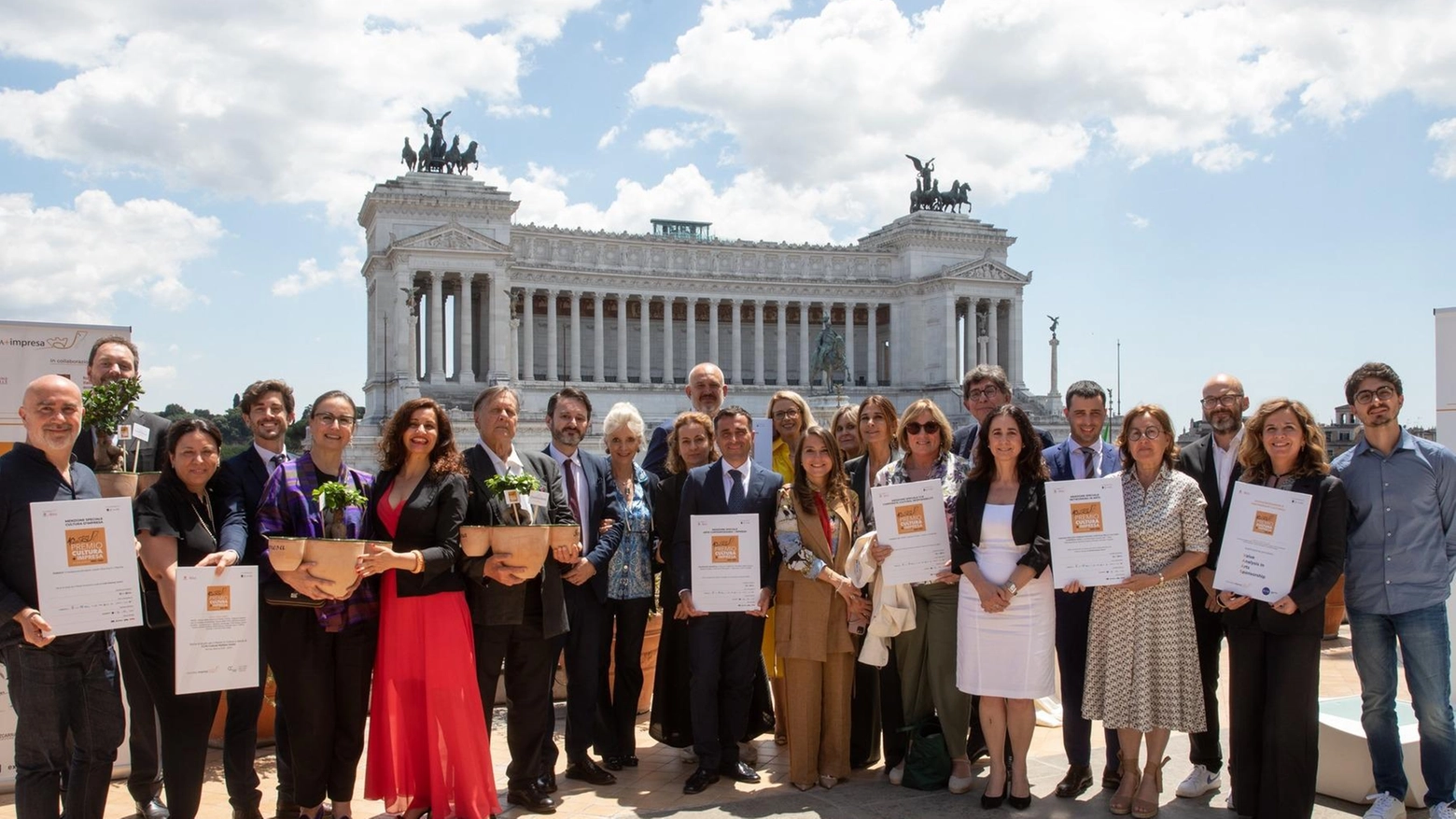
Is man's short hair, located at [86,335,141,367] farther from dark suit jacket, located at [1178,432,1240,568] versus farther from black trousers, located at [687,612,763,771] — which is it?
dark suit jacket, located at [1178,432,1240,568]

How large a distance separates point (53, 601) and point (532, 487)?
246 centimetres

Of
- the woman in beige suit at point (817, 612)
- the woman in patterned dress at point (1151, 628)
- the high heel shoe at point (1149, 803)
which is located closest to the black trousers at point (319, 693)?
the woman in beige suit at point (817, 612)

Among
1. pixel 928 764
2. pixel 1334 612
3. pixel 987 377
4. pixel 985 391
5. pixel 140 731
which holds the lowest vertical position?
pixel 928 764

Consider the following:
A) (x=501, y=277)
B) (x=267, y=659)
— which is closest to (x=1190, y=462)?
(x=267, y=659)

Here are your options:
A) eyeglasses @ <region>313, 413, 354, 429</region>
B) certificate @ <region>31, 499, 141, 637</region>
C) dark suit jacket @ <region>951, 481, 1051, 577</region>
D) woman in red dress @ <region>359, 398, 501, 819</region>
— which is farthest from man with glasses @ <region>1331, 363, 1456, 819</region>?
certificate @ <region>31, 499, 141, 637</region>

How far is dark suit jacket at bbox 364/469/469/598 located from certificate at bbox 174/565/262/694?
2.55 ft

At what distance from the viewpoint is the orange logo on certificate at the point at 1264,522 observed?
251 inches

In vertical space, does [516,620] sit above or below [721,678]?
above

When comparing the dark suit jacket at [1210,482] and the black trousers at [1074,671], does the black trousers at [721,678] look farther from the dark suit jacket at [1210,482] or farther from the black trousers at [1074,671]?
the dark suit jacket at [1210,482]

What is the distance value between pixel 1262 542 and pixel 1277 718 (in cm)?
102

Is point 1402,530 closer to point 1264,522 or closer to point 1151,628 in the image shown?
point 1264,522

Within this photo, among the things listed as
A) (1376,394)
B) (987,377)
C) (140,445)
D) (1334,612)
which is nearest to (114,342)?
(140,445)

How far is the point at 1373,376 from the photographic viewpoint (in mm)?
6750

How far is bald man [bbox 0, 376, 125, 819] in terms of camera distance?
222 inches
